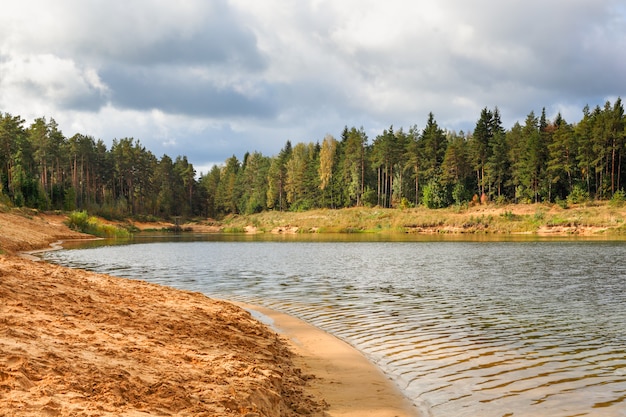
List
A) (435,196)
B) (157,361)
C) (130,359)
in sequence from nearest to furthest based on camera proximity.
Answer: (130,359) < (157,361) < (435,196)

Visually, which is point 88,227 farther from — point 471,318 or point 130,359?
point 130,359

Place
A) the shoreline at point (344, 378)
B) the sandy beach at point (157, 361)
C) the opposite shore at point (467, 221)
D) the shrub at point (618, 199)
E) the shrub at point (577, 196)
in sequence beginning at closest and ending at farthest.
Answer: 1. the sandy beach at point (157, 361)
2. the shoreline at point (344, 378)
3. the opposite shore at point (467, 221)
4. the shrub at point (618, 199)
5. the shrub at point (577, 196)

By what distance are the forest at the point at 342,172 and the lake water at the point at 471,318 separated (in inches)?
2046

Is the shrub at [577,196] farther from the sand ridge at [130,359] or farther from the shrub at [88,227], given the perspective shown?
the sand ridge at [130,359]

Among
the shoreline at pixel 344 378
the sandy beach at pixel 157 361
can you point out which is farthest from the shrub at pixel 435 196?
the sandy beach at pixel 157 361

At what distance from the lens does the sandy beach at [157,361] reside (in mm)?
5605

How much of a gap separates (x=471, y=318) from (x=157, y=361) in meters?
10.5

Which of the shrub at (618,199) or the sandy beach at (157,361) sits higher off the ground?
the shrub at (618,199)

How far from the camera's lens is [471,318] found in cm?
1498

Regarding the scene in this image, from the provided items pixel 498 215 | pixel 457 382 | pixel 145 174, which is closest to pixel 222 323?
pixel 457 382

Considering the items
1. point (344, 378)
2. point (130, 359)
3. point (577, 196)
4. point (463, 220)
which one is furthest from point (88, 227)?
point (577, 196)

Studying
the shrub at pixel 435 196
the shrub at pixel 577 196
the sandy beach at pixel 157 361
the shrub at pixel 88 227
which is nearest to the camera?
the sandy beach at pixel 157 361

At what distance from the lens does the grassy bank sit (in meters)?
70.1

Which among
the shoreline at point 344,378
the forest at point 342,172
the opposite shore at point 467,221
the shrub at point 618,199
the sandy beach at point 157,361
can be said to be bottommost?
the shoreline at point 344,378
